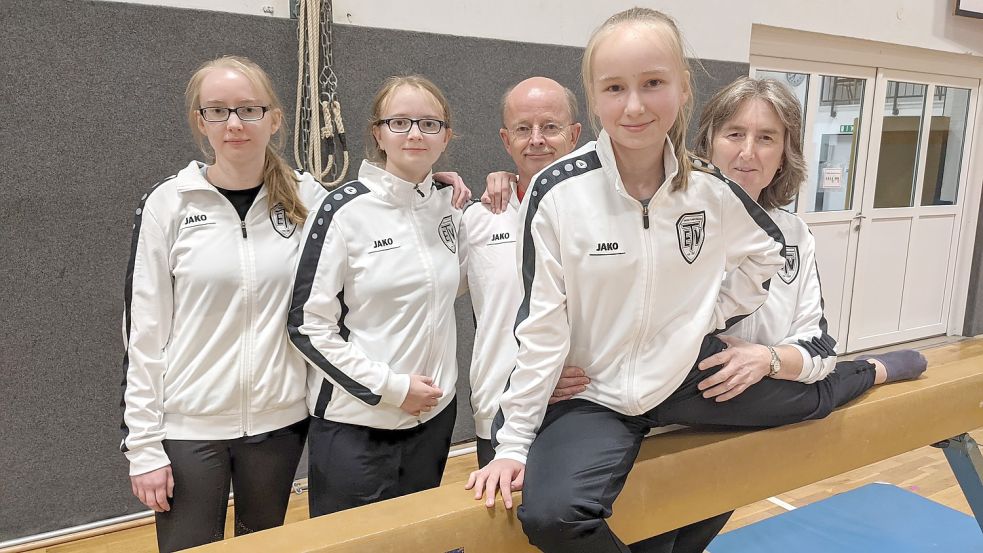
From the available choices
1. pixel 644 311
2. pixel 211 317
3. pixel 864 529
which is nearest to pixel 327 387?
pixel 211 317

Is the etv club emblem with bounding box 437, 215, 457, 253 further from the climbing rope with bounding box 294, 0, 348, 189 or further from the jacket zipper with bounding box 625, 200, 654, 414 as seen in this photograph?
the climbing rope with bounding box 294, 0, 348, 189

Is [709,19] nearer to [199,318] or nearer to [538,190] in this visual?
[538,190]

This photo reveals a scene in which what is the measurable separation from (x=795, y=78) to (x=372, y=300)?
3726 millimetres

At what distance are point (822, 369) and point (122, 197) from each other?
2.21m

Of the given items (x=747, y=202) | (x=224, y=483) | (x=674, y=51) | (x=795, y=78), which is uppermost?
(x=795, y=78)

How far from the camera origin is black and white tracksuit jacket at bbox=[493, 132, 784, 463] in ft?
4.00

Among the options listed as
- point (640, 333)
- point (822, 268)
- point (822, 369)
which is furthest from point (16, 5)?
point (822, 268)

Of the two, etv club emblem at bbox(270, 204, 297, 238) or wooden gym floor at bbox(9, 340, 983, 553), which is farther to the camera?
wooden gym floor at bbox(9, 340, 983, 553)

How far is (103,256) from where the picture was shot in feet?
7.47

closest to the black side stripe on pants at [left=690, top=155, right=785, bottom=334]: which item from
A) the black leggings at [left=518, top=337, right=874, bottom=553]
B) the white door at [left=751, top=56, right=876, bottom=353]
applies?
the black leggings at [left=518, top=337, right=874, bottom=553]

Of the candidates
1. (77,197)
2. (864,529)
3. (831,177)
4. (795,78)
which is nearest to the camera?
(77,197)

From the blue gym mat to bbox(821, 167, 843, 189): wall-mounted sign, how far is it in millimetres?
2508

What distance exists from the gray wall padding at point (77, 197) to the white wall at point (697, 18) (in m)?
0.15

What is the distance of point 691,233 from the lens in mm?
1258
